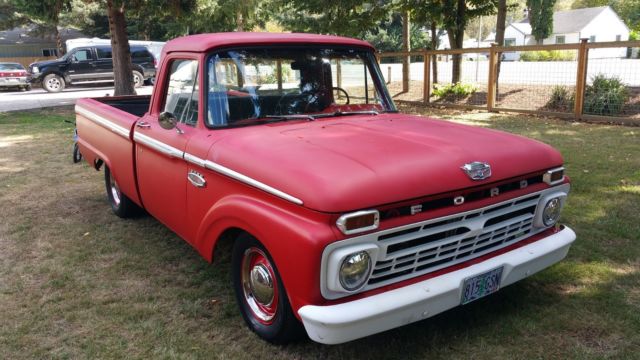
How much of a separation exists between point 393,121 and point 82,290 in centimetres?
268

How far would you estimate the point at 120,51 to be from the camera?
14.5 m

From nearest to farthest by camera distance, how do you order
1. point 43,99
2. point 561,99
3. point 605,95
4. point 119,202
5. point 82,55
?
point 119,202 < point 605,95 < point 561,99 < point 43,99 < point 82,55

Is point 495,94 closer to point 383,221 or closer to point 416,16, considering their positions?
point 416,16

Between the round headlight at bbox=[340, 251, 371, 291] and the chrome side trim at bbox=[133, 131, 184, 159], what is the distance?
1.63 metres

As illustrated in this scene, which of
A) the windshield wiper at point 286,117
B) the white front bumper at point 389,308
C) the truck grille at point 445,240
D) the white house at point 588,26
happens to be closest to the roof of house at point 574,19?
the white house at point 588,26

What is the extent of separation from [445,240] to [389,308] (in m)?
0.52

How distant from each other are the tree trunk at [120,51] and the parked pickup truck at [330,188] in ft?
36.5

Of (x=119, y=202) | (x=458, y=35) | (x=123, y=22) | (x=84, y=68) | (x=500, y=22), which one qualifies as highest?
(x=123, y=22)

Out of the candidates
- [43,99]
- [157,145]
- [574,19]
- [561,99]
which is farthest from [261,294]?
[574,19]

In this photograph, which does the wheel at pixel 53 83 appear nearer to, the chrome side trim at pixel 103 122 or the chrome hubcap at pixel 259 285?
the chrome side trim at pixel 103 122

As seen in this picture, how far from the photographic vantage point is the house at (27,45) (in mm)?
41094

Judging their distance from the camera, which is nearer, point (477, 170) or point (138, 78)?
point (477, 170)

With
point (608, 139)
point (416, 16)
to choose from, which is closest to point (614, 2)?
point (416, 16)

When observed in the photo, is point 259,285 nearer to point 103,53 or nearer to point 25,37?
point 103,53
